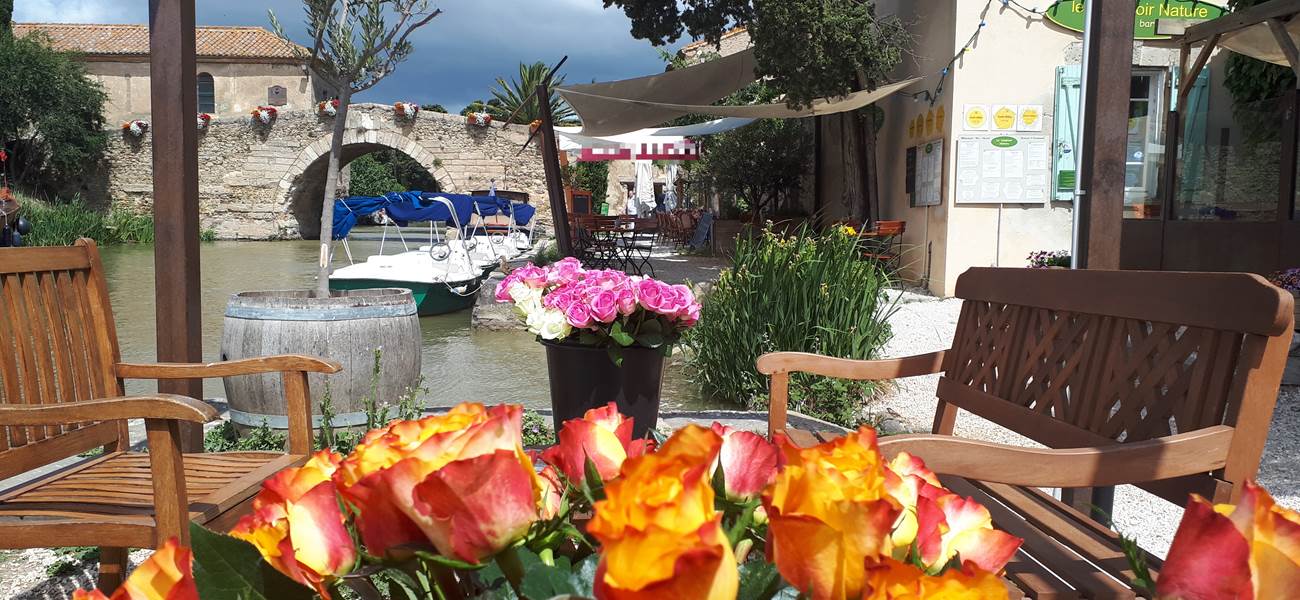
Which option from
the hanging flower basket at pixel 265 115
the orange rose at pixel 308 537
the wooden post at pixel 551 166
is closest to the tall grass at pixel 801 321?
the wooden post at pixel 551 166

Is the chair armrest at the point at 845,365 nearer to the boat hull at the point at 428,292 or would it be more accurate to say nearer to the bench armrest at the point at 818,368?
the bench armrest at the point at 818,368

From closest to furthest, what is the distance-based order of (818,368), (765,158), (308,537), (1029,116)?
(308,537) < (818,368) < (1029,116) < (765,158)

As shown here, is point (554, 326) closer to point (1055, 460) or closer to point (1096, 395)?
point (1096, 395)

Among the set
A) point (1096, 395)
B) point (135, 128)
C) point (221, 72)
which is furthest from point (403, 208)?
point (221, 72)

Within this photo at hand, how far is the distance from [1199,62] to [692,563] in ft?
24.1

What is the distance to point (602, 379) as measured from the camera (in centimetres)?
252

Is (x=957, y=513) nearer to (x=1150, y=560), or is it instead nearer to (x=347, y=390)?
(x=1150, y=560)

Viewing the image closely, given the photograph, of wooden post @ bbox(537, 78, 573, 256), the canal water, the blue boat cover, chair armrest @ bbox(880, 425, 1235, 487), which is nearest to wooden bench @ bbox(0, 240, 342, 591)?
chair armrest @ bbox(880, 425, 1235, 487)

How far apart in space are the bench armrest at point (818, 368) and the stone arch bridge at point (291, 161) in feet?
68.5

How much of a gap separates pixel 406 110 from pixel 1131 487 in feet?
73.3

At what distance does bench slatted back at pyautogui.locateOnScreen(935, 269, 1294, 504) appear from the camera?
1.30 meters

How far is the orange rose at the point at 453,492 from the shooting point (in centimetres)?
36

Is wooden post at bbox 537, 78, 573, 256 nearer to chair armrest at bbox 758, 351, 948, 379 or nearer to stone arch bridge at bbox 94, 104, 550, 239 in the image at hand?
chair armrest at bbox 758, 351, 948, 379

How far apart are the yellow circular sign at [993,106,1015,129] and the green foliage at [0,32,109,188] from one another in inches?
951
